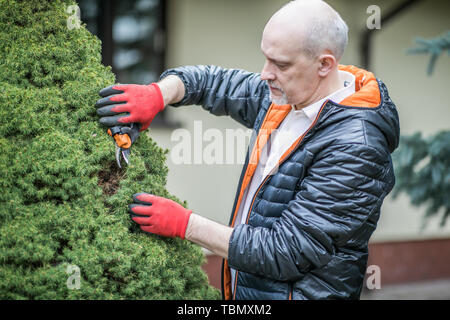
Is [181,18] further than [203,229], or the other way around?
[181,18]

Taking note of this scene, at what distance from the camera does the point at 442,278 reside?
591 cm

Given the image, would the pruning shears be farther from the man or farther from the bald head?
the bald head

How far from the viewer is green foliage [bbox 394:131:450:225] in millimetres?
3920

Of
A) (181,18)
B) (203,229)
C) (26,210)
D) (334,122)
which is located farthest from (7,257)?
(181,18)

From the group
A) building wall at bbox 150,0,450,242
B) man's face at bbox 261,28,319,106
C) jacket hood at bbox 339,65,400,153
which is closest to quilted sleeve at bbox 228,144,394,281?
jacket hood at bbox 339,65,400,153

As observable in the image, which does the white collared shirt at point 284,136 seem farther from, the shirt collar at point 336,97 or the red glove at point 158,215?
the red glove at point 158,215

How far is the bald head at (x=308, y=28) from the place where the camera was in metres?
1.73

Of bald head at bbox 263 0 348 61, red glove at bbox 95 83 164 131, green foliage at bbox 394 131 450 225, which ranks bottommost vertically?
green foliage at bbox 394 131 450 225

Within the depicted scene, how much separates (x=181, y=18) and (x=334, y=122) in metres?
3.17

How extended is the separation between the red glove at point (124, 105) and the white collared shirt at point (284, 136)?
0.51 metres

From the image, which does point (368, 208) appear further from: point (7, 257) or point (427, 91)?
point (427, 91)

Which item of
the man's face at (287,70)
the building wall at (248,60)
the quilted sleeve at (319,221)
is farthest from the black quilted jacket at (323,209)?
the building wall at (248,60)

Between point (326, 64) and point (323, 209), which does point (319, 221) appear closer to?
point (323, 209)

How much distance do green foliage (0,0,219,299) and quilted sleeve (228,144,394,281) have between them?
0.33 metres
